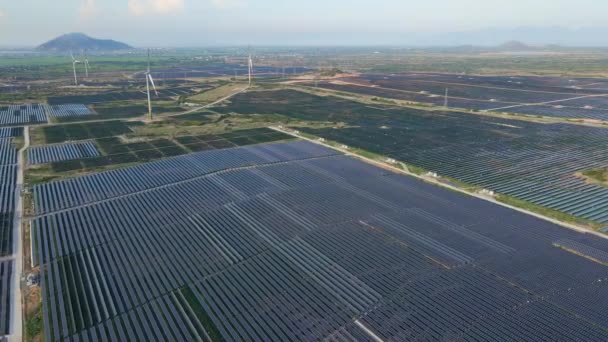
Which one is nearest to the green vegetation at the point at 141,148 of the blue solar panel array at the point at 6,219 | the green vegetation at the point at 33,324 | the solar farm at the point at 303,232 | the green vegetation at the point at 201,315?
the solar farm at the point at 303,232

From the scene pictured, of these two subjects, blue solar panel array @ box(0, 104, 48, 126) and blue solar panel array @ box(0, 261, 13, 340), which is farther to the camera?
blue solar panel array @ box(0, 104, 48, 126)

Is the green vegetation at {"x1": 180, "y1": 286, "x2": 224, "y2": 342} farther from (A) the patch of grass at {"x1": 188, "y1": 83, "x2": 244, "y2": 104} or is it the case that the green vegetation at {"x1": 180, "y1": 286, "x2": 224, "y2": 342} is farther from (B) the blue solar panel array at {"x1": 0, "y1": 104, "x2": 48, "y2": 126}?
(A) the patch of grass at {"x1": 188, "y1": 83, "x2": 244, "y2": 104}

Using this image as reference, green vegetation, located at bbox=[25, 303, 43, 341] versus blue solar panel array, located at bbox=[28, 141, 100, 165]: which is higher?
blue solar panel array, located at bbox=[28, 141, 100, 165]

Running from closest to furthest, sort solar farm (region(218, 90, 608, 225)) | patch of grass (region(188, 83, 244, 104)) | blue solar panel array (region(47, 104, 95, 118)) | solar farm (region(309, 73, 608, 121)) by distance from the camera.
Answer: solar farm (region(218, 90, 608, 225)), blue solar panel array (region(47, 104, 95, 118)), solar farm (region(309, 73, 608, 121)), patch of grass (region(188, 83, 244, 104))

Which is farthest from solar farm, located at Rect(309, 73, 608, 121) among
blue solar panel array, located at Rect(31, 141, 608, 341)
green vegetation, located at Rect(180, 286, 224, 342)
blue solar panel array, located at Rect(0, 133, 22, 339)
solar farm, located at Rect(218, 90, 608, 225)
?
blue solar panel array, located at Rect(0, 133, 22, 339)

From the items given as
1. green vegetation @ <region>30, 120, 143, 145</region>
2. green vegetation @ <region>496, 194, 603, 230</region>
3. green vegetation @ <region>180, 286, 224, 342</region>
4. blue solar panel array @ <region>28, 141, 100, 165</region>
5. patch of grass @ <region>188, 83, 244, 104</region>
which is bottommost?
green vegetation @ <region>180, 286, 224, 342</region>

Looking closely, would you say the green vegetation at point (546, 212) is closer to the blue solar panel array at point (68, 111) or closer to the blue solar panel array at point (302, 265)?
the blue solar panel array at point (302, 265)

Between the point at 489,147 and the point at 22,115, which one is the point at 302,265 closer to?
the point at 489,147
